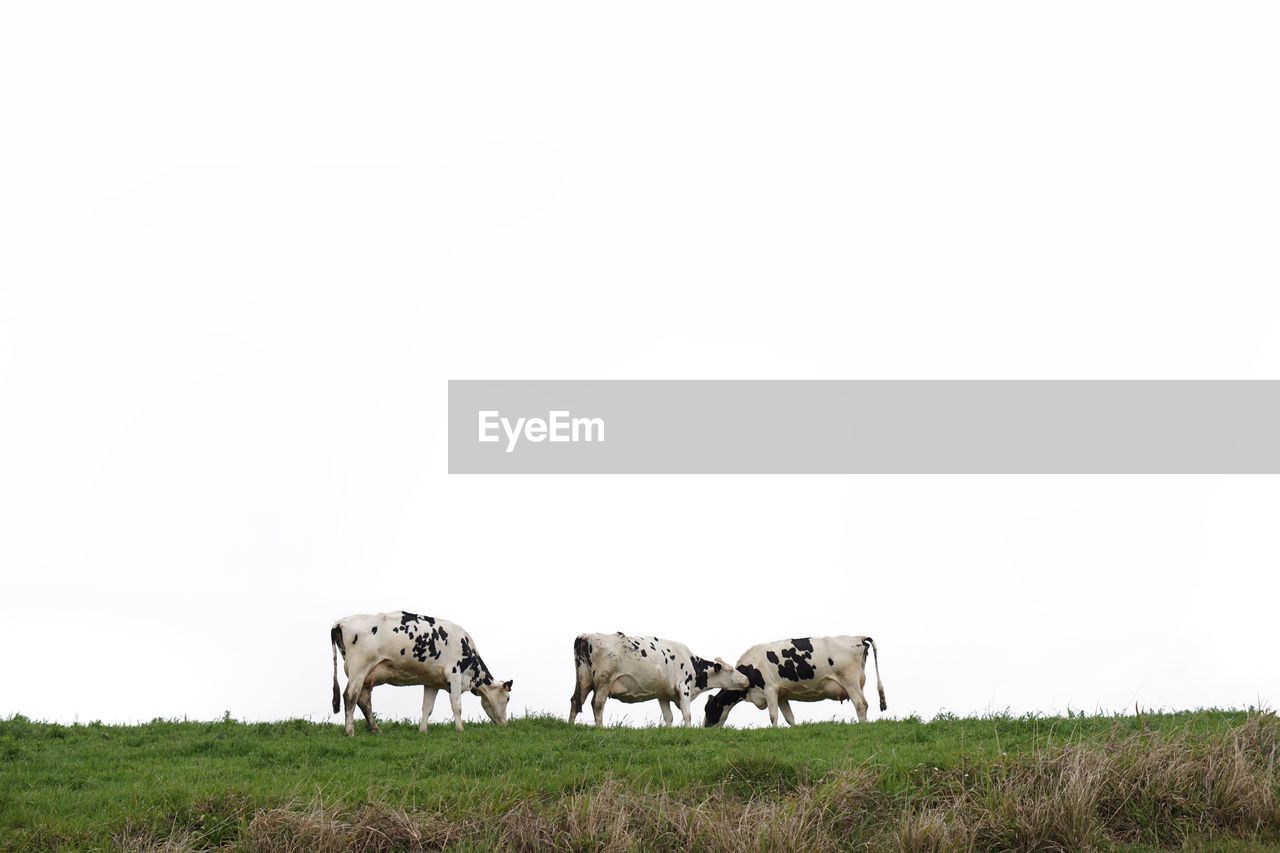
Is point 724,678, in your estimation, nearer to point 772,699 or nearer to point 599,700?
point 772,699

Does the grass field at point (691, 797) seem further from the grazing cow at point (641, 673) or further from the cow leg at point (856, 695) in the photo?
the cow leg at point (856, 695)

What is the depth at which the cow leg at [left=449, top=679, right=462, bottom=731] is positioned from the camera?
68.8ft

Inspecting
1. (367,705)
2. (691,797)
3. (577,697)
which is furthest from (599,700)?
(691,797)

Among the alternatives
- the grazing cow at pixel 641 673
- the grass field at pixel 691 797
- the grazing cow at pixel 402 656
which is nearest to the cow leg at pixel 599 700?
the grazing cow at pixel 641 673

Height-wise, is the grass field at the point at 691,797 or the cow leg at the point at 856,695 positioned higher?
the cow leg at the point at 856,695

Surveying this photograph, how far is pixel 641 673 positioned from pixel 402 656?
6.35 m

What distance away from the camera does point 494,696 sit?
24047 mm

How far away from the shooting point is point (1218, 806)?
43.7 feet

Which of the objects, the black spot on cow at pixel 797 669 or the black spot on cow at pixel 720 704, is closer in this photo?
the black spot on cow at pixel 797 669

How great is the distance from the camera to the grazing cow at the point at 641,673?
1010 inches

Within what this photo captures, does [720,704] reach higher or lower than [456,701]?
lower

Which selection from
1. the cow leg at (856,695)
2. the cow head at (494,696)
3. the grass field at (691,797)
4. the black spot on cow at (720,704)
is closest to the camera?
the grass field at (691,797)

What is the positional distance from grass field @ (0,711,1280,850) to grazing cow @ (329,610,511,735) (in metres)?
4.54

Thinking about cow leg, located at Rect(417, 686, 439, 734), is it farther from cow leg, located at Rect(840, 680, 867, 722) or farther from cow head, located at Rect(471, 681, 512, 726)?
cow leg, located at Rect(840, 680, 867, 722)
